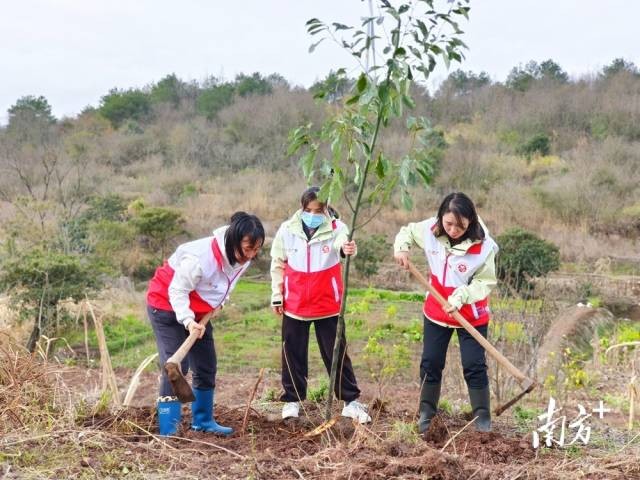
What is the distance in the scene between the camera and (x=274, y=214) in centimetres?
2088

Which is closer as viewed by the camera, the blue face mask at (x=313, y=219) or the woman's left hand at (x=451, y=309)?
the woman's left hand at (x=451, y=309)

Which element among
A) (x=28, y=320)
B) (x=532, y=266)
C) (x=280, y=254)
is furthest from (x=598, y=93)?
(x=280, y=254)

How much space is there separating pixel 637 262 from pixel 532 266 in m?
4.60

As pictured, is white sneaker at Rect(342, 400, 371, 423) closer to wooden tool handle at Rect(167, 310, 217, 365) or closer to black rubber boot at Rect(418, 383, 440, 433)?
black rubber boot at Rect(418, 383, 440, 433)

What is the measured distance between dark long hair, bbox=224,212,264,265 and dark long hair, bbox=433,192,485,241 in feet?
3.38

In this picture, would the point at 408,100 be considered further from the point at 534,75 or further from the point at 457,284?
the point at 534,75

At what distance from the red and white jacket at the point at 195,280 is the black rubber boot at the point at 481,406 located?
60.1 inches

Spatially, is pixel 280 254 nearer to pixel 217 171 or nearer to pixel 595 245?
pixel 595 245

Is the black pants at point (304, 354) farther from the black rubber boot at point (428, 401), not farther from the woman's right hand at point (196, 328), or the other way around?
the woman's right hand at point (196, 328)

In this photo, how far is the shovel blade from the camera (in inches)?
159

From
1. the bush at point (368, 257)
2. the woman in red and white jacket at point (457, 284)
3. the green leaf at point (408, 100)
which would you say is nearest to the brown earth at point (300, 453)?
the woman in red and white jacket at point (457, 284)

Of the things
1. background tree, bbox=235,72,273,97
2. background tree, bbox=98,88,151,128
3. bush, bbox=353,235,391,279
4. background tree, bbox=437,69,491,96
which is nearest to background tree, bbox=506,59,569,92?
background tree, bbox=437,69,491,96

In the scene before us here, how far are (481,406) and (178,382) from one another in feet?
5.71

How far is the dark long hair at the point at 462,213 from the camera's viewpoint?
14.0 feet
